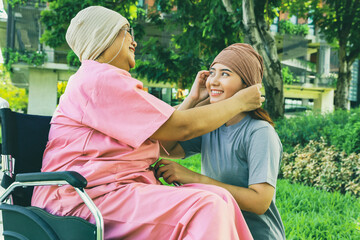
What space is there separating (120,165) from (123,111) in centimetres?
23

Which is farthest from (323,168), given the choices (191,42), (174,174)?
(191,42)

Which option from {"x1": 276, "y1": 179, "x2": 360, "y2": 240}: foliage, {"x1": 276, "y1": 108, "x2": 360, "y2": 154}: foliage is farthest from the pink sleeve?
{"x1": 276, "y1": 108, "x2": 360, "y2": 154}: foliage

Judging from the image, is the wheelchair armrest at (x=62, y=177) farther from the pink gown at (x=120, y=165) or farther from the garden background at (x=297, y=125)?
the garden background at (x=297, y=125)

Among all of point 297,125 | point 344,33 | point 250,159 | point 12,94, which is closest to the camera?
point 250,159

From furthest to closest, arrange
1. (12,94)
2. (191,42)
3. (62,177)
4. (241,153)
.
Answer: (12,94), (191,42), (241,153), (62,177)

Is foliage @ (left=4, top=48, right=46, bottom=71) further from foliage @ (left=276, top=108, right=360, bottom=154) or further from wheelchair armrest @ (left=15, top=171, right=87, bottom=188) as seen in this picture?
wheelchair armrest @ (left=15, top=171, right=87, bottom=188)

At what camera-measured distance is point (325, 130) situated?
6.93m

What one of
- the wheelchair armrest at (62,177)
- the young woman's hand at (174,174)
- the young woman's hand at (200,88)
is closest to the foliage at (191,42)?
the young woman's hand at (200,88)

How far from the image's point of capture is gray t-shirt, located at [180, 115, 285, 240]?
75.0 inches

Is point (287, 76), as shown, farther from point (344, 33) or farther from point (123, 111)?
point (123, 111)

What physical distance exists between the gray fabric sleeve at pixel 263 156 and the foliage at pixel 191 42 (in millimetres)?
7295

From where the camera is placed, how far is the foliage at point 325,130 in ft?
20.5

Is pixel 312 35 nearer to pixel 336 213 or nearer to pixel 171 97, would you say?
pixel 171 97

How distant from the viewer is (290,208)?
487cm
